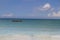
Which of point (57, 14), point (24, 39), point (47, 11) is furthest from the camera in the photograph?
point (47, 11)

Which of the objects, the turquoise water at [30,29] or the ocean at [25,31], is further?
the turquoise water at [30,29]

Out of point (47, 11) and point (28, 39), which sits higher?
point (47, 11)

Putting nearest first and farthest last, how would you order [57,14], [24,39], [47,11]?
[24,39]
[57,14]
[47,11]

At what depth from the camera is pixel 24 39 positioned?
160 centimetres

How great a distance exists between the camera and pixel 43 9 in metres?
2.29

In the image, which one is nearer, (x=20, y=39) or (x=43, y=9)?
(x=20, y=39)

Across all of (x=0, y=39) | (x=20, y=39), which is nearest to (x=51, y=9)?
(x=20, y=39)

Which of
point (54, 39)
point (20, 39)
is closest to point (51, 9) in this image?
point (54, 39)

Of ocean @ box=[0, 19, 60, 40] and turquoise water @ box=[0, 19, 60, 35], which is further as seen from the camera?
turquoise water @ box=[0, 19, 60, 35]

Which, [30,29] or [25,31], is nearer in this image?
[25,31]

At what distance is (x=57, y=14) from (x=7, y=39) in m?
1.01

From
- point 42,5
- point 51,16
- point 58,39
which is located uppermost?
point 42,5

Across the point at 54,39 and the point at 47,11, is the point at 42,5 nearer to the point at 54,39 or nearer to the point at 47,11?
the point at 47,11

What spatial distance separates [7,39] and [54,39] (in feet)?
1.98
